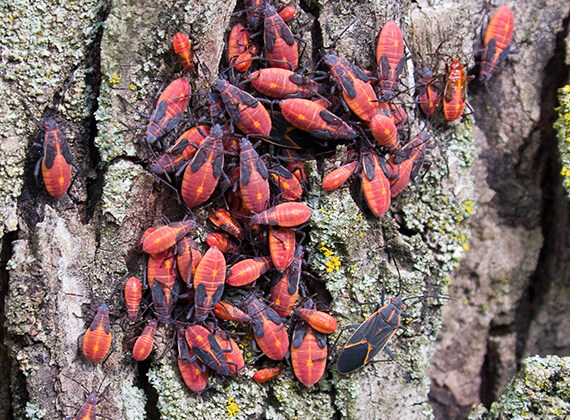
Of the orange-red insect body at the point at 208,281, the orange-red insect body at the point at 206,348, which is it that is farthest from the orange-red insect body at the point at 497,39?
the orange-red insect body at the point at 206,348

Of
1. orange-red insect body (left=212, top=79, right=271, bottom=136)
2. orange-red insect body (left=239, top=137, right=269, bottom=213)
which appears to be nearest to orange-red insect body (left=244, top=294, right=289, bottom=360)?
orange-red insect body (left=239, top=137, right=269, bottom=213)

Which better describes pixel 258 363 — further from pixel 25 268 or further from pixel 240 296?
pixel 25 268

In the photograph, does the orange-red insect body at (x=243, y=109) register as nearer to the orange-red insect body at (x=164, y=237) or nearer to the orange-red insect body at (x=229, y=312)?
the orange-red insect body at (x=164, y=237)

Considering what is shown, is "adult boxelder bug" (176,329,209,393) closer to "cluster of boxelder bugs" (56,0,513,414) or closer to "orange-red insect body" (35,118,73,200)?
"cluster of boxelder bugs" (56,0,513,414)

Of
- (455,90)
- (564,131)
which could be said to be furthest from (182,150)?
(564,131)

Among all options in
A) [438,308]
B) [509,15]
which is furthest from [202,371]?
[509,15]

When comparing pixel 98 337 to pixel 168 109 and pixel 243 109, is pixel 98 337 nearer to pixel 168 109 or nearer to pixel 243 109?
pixel 168 109
